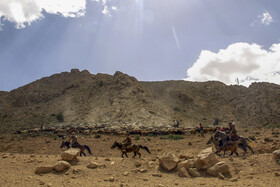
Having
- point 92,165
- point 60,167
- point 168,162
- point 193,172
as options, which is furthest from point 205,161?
point 60,167

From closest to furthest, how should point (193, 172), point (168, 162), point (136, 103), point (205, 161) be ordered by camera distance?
point (193, 172) < point (205, 161) < point (168, 162) < point (136, 103)

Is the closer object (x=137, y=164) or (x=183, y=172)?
(x=183, y=172)

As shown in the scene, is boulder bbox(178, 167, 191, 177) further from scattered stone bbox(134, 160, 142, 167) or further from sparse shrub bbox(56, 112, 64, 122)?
sparse shrub bbox(56, 112, 64, 122)

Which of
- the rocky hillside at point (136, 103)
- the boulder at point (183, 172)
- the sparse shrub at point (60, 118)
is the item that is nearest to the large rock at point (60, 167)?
the boulder at point (183, 172)

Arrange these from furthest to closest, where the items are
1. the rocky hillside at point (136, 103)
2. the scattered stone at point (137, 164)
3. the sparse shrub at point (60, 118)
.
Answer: the sparse shrub at point (60, 118), the rocky hillside at point (136, 103), the scattered stone at point (137, 164)

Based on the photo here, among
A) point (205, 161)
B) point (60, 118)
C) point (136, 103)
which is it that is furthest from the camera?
point (60, 118)

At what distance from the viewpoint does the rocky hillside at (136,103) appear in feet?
137

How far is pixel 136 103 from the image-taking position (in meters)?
43.5

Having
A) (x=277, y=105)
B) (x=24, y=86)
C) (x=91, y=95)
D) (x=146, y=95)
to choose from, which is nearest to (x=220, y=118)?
(x=277, y=105)

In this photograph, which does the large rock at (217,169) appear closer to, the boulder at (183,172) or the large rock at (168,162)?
the boulder at (183,172)

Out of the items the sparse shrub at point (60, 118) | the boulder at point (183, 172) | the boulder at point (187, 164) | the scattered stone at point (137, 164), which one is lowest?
the boulder at point (183, 172)

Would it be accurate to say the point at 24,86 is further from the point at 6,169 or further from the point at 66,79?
the point at 6,169

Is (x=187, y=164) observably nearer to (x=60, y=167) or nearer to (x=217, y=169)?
(x=217, y=169)

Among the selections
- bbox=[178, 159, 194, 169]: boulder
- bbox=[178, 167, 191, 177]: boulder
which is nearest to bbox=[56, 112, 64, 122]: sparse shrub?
bbox=[178, 159, 194, 169]: boulder
